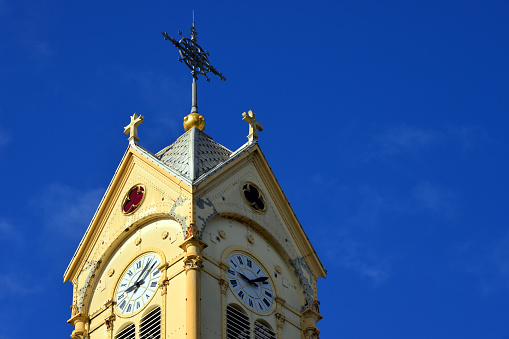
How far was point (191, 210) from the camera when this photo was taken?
60750mm

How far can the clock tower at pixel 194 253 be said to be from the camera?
193 feet

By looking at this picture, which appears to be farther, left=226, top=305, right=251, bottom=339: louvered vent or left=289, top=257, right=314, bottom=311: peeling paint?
left=289, top=257, right=314, bottom=311: peeling paint

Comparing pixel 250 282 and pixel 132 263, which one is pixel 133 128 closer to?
pixel 132 263

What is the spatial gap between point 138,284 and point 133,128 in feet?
31.8

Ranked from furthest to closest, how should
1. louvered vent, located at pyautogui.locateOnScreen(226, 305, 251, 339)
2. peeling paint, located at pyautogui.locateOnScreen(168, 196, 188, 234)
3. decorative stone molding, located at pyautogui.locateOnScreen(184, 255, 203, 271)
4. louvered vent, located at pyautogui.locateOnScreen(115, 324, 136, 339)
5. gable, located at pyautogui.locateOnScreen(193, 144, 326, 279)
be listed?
gable, located at pyautogui.locateOnScreen(193, 144, 326, 279) → peeling paint, located at pyautogui.locateOnScreen(168, 196, 188, 234) → louvered vent, located at pyautogui.locateOnScreen(115, 324, 136, 339) → decorative stone molding, located at pyautogui.locateOnScreen(184, 255, 203, 271) → louvered vent, located at pyautogui.locateOnScreen(226, 305, 251, 339)

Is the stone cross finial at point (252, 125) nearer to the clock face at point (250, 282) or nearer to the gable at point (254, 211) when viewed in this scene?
the gable at point (254, 211)

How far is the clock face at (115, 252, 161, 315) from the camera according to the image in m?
60.0

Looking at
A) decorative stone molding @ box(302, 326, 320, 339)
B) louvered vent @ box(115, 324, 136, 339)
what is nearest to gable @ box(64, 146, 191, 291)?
louvered vent @ box(115, 324, 136, 339)

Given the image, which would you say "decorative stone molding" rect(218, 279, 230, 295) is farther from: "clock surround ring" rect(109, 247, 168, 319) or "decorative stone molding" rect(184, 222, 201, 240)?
"clock surround ring" rect(109, 247, 168, 319)

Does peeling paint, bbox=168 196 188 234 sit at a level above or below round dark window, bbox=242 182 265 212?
below

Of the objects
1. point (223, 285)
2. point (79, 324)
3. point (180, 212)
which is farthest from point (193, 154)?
point (79, 324)

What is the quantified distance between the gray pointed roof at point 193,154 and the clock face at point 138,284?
420 cm

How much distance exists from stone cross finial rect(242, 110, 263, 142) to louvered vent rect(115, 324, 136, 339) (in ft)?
39.7

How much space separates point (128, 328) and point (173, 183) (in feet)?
23.4
